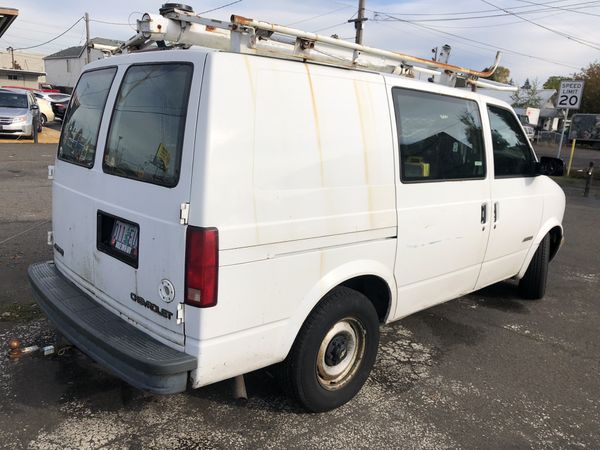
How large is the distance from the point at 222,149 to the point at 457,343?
288 cm

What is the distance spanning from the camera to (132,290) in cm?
277

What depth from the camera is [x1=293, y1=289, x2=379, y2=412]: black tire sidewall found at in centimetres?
288

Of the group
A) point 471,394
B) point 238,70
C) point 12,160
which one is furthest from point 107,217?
point 12,160

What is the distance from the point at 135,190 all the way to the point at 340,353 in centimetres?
157

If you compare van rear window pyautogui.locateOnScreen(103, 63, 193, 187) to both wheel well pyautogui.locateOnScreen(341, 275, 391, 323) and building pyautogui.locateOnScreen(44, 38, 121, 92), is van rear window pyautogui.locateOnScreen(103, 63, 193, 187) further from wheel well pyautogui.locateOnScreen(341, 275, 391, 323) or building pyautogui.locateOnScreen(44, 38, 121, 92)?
building pyautogui.locateOnScreen(44, 38, 121, 92)

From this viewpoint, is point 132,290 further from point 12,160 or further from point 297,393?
point 12,160

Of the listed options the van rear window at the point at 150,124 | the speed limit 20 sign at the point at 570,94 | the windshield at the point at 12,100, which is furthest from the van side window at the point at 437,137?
the windshield at the point at 12,100

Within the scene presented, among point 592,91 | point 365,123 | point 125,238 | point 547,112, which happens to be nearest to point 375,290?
point 365,123

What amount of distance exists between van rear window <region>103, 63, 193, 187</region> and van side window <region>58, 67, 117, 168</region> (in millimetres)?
222

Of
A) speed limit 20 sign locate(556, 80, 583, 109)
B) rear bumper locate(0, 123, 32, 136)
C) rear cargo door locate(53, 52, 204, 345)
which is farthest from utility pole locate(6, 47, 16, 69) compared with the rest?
rear cargo door locate(53, 52, 204, 345)

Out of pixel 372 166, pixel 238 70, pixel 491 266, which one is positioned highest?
pixel 238 70

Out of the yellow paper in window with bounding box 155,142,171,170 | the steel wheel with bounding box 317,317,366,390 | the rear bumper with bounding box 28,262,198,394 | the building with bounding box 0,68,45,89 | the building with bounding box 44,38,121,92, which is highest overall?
the building with bounding box 44,38,121,92

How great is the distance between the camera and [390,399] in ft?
11.1

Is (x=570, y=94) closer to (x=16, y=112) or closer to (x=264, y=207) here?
(x=264, y=207)
